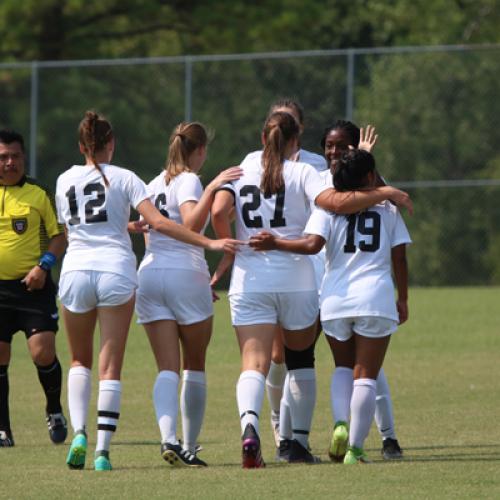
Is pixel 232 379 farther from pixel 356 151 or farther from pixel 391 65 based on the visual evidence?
pixel 391 65

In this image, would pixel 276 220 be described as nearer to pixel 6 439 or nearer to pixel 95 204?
pixel 95 204

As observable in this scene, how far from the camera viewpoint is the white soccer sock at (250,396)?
24.2 ft

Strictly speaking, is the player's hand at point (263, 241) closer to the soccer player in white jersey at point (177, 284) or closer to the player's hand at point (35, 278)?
the soccer player in white jersey at point (177, 284)

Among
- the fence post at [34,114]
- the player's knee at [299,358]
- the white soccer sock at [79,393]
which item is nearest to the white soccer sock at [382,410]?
the player's knee at [299,358]

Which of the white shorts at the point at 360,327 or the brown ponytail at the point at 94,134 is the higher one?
the brown ponytail at the point at 94,134

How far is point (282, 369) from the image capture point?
866cm

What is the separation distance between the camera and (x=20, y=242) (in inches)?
354

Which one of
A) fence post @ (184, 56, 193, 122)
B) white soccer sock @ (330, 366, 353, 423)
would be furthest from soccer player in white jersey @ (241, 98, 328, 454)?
fence post @ (184, 56, 193, 122)

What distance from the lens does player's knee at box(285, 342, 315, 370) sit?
7.82 meters

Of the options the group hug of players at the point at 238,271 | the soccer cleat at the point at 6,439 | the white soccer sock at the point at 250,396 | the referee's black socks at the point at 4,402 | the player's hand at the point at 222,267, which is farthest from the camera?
the referee's black socks at the point at 4,402

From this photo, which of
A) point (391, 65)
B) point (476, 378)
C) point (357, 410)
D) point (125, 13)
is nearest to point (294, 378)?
point (357, 410)

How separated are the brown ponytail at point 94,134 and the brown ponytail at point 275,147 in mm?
855

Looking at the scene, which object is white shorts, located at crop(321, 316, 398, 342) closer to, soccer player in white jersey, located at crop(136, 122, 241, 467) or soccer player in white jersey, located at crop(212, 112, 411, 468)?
soccer player in white jersey, located at crop(212, 112, 411, 468)

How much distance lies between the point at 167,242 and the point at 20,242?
1.69 m
